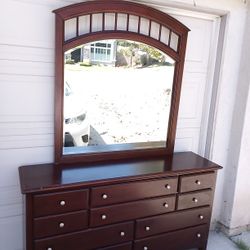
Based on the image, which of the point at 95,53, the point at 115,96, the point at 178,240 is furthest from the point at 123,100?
the point at 178,240

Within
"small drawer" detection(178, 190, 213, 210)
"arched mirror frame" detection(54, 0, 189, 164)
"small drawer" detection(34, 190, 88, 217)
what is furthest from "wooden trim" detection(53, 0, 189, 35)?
"small drawer" detection(178, 190, 213, 210)

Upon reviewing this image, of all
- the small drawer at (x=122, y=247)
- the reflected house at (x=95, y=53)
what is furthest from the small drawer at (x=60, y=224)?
the reflected house at (x=95, y=53)

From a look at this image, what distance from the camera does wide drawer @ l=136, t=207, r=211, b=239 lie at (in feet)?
6.88

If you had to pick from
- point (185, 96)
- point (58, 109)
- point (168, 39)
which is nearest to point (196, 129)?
point (185, 96)

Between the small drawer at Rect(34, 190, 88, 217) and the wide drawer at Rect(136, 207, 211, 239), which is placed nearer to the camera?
the small drawer at Rect(34, 190, 88, 217)

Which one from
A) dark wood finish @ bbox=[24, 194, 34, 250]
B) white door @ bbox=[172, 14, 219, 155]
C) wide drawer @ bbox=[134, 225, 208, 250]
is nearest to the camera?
dark wood finish @ bbox=[24, 194, 34, 250]

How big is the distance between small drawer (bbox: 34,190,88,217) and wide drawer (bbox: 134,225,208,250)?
1.95 feet

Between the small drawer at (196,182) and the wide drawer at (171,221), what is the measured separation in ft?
0.64

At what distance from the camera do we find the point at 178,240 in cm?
228

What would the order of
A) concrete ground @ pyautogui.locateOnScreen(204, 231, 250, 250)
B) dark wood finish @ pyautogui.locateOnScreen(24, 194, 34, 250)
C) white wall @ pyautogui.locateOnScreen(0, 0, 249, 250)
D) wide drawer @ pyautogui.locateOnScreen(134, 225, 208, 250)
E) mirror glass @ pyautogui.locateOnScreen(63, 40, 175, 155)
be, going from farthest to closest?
1. concrete ground @ pyautogui.locateOnScreen(204, 231, 250, 250)
2. wide drawer @ pyautogui.locateOnScreen(134, 225, 208, 250)
3. mirror glass @ pyautogui.locateOnScreen(63, 40, 175, 155)
4. white wall @ pyautogui.locateOnScreen(0, 0, 249, 250)
5. dark wood finish @ pyautogui.locateOnScreen(24, 194, 34, 250)

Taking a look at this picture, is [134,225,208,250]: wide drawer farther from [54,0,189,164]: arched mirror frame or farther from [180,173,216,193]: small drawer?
[54,0,189,164]: arched mirror frame

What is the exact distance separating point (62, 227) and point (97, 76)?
3.45 feet

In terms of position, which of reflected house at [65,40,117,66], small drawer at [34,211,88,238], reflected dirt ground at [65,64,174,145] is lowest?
small drawer at [34,211,88,238]

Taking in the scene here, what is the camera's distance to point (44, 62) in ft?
6.29
